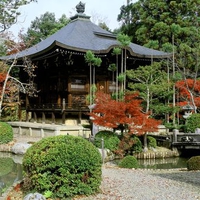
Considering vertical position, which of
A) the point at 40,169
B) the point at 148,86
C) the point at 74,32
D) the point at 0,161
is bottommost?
the point at 0,161

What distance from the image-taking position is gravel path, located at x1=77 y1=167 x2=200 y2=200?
644 centimetres

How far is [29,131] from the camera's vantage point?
19.9m

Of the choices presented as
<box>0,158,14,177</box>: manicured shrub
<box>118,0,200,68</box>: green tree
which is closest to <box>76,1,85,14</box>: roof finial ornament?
<box>118,0,200,68</box>: green tree

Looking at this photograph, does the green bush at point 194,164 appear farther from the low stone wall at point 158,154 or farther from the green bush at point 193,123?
the green bush at point 193,123

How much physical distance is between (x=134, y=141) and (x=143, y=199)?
29.4 feet

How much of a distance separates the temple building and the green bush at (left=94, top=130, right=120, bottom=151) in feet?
18.2

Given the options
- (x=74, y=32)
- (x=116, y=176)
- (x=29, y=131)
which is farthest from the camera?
(x=74, y=32)

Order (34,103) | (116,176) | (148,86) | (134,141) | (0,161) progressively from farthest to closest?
(34,103) → (148,86) → (134,141) → (0,161) → (116,176)

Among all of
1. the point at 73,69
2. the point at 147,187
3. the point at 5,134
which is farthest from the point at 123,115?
the point at 73,69

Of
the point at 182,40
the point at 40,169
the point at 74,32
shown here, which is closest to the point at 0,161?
the point at 40,169

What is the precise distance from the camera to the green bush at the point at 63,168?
21.0ft

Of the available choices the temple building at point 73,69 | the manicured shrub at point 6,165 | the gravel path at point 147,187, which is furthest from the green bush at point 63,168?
the temple building at point 73,69

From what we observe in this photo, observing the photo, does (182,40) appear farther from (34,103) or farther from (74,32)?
(34,103)

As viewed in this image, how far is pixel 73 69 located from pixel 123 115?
7757mm
